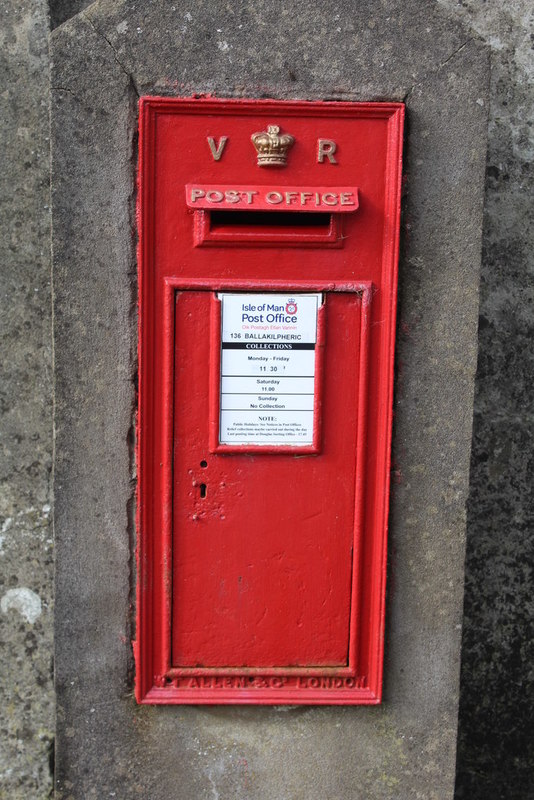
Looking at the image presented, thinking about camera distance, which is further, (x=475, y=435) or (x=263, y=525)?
(x=475, y=435)

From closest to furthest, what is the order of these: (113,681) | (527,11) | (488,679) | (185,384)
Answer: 1. (185,384)
2. (113,681)
3. (527,11)
4. (488,679)

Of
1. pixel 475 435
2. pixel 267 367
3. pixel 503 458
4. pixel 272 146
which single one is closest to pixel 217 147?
pixel 272 146

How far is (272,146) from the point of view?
1706 millimetres

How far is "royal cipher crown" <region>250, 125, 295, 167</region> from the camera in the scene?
1707mm

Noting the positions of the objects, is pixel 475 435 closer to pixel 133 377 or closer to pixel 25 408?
pixel 133 377

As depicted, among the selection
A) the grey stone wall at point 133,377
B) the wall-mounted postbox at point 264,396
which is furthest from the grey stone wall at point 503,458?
the wall-mounted postbox at point 264,396

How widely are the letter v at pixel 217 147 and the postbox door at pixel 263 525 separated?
0.38 m

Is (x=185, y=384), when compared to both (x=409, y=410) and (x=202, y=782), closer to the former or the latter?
(x=409, y=410)

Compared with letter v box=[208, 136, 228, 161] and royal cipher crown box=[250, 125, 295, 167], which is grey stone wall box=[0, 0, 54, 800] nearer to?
letter v box=[208, 136, 228, 161]

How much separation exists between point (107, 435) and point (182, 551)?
0.41 metres

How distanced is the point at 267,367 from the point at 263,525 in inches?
18.7

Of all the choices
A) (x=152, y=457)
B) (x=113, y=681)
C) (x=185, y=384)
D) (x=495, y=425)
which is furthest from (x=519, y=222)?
(x=113, y=681)

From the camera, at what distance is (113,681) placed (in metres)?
1.95

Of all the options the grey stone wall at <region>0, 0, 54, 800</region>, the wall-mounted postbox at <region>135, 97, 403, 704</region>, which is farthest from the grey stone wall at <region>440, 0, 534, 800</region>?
the grey stone wall at <region>0, 0, 54, 800</region>
